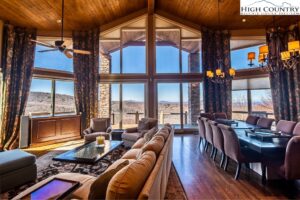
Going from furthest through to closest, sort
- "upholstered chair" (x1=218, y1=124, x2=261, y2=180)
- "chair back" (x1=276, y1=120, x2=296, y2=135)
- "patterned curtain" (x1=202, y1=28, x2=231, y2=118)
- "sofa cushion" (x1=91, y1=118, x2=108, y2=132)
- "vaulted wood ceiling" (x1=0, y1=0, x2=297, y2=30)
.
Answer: "patterned curtain" (x1=202, y1=28, x2=231, y2=118), "sofa cushion" (x1=91, y1=118, x2=108, y2=132), "vaulted wood ceiling" (x1=0, y1=0, x2=297, y2=30), "chair back" (x1=276, y1=120, x2=296, y2=135), "upholstered chair" (x1=218, y1=124, x2=261, y2=180)

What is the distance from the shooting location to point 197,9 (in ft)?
21.2

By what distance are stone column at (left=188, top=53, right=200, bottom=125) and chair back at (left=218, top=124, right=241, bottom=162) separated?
423 centimetres

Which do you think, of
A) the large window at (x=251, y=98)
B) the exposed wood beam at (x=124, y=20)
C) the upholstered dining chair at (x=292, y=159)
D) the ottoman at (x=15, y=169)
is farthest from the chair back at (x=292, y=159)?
the exposed wood beam at (x=124, y=20)

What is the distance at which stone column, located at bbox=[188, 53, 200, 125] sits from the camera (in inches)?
298

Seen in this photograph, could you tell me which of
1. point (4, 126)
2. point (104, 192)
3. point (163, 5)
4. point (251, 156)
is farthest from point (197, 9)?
point (4, 126)

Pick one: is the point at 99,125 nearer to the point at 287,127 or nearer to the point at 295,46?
the point at 287,127

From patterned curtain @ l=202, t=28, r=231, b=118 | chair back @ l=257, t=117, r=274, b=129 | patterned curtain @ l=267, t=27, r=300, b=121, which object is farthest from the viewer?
patterned curtain @ l=202, t=28, r=231, b=118

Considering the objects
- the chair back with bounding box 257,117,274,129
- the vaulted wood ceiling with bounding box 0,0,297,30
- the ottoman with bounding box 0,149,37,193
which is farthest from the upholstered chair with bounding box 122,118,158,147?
the vaulted wood ceiling with bounding box 0,0,297,30

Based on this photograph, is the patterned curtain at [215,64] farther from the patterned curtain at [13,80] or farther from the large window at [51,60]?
the patterned curtain at [13,80]

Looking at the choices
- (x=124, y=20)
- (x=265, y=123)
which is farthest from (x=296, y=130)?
(x=124, y=20)

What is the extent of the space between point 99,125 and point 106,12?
13.7 ft

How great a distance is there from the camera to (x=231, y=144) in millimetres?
3135

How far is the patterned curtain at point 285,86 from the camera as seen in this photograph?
6.21 meters

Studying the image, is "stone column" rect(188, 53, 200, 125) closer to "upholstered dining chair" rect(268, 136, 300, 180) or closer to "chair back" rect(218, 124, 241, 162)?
"chair back" rect(218, 124, 241, 162)
